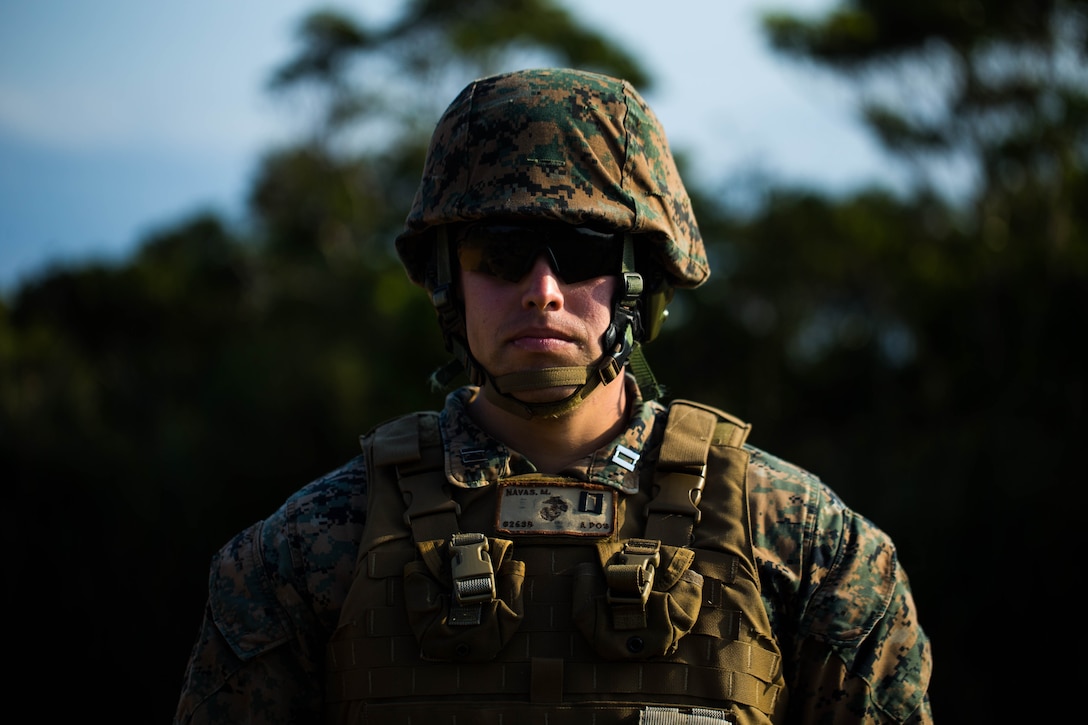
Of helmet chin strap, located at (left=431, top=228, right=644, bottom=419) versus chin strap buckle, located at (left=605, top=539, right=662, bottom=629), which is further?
helmet chin strap, located at (left=431, top=228, right=644, bottom=419)

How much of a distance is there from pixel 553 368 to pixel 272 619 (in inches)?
37.0

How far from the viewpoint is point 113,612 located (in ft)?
32.7

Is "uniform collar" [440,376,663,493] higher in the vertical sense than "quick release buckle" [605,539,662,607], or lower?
higher

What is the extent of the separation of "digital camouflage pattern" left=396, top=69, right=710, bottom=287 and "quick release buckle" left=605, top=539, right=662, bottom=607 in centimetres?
89

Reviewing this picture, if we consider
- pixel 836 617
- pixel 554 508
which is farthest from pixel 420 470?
pixel 836 617

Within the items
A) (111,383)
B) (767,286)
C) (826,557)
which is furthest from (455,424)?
(767,286)

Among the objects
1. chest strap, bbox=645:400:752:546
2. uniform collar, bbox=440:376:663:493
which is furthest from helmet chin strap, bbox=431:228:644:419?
chest strap, bbox=645:400:752:546

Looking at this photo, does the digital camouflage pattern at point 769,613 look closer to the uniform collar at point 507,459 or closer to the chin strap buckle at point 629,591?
the uniform collar at point 507,459

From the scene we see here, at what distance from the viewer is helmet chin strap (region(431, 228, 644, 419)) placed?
2.92m

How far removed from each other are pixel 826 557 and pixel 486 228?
1224 mm

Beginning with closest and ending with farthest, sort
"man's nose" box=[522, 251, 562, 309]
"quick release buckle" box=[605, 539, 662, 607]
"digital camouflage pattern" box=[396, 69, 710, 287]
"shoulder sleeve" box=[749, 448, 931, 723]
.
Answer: "quick release buckle" box=[605, 539, 662, 607] → "shoulder sleeve" box=[749, 448, 931, 723] → "man's nose" box=[522, 251, 562, 309] → "digital camouflage pattern" box=[396, 69, 710, 287]

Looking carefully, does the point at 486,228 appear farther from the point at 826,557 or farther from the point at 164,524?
the point at 164,524

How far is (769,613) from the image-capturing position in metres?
2.79

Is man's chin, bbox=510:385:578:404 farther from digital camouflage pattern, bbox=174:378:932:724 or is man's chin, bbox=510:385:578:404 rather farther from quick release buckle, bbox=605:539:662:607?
quick release buckle, bbox=605:539:662:607
